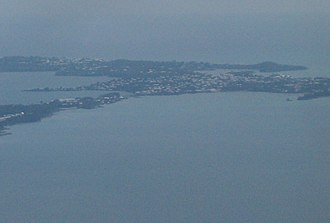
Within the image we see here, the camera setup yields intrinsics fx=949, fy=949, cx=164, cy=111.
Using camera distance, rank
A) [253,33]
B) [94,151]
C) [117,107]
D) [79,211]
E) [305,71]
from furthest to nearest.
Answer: [253,33], [305,71], [117,107], [94,151], [79,211]

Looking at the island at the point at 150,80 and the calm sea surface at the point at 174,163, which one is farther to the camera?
the island at the point at 150,80

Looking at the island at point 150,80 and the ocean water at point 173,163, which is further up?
the island at point 150,80

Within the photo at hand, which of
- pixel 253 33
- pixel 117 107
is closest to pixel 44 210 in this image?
pixel 117 107

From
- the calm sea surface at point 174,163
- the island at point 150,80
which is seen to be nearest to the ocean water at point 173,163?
the calm sea surface at point 174,163

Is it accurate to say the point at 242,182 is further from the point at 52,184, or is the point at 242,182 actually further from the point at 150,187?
the point at 52,184

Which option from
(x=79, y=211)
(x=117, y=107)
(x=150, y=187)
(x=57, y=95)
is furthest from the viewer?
(x=57, y=95)

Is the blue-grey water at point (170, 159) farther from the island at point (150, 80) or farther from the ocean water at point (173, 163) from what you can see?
the island at point (150, 80)
